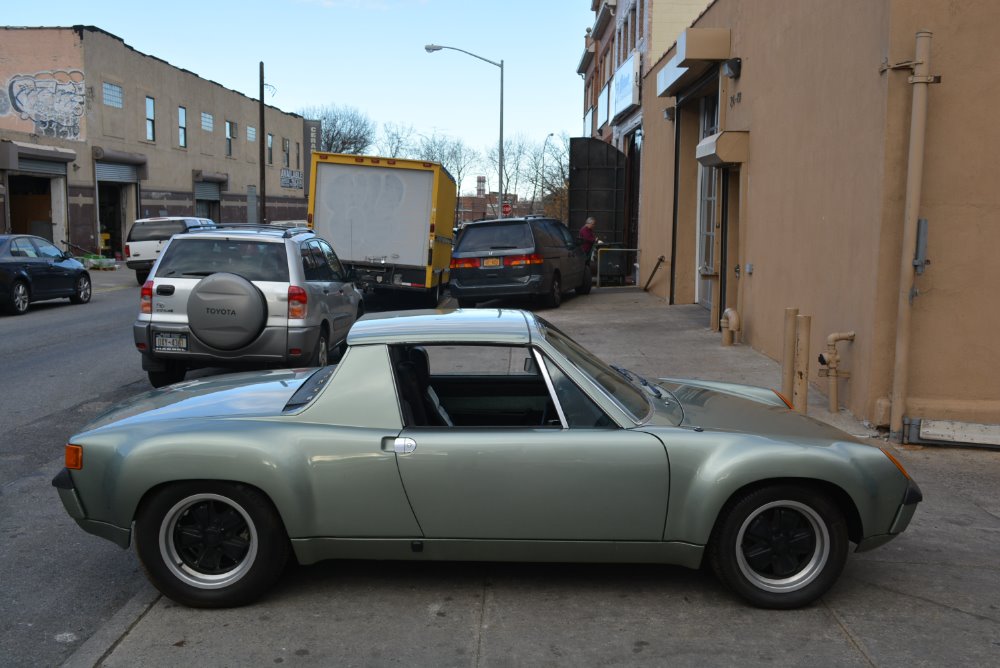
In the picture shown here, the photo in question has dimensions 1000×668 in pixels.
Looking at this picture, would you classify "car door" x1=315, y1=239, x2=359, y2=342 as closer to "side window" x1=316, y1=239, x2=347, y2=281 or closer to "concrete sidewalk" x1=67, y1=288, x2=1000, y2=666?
"side window" x1=316, y1=239, x2=347, y2=281

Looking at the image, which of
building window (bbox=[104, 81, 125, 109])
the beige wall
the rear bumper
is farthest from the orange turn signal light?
building window (bbox=[104, 81, 125, 109])

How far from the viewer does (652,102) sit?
69.9 feet

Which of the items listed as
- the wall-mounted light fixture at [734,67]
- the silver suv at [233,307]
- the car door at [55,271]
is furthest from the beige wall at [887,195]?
the car door at [55,271]

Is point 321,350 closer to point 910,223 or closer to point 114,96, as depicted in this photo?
point 910,223

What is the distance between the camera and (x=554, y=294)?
736 inches

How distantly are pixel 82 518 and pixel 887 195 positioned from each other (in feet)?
20.9

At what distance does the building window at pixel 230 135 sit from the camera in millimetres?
46375

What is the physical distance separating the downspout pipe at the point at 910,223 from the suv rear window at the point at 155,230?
2083cm

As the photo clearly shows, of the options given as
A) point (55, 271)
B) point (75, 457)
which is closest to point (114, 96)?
point (55, 271)

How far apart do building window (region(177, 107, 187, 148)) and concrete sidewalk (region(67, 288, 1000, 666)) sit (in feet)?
129

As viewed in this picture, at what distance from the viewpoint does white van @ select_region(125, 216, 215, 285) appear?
24.8m

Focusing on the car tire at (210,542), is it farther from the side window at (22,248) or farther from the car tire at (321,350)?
the side window at (22,248)

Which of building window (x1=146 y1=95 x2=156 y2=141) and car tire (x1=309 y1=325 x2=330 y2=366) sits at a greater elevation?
building window (x1=146 y1=95 x2=156 y2=141)

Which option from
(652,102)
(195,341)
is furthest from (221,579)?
(652,102)
